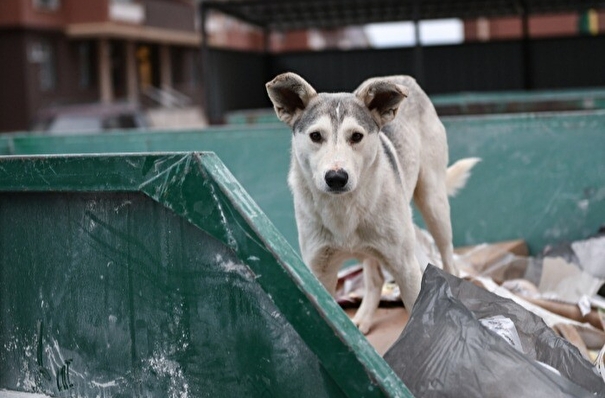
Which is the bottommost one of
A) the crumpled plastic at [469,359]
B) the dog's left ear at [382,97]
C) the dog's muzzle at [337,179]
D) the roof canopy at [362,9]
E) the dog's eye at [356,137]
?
the crumpled plastic at [469,359]

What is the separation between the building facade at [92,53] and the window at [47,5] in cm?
3

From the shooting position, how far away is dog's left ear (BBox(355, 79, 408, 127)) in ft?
11.6

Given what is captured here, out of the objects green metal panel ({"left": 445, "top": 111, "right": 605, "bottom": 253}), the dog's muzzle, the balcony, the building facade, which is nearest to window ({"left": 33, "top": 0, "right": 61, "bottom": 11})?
the building facade

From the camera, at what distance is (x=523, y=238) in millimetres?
5730

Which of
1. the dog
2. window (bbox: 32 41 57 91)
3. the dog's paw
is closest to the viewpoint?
the dog

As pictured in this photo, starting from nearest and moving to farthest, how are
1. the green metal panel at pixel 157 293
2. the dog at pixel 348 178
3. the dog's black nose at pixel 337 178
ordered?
the green metal panel at pixel 157 293 → the dog's black nose at pixel 337 178 → the dog at pixel 348 178

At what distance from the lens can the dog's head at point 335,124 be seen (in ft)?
10.8

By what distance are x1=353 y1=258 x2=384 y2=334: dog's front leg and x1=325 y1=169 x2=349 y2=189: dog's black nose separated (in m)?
1.18

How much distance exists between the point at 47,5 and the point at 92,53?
127 inches

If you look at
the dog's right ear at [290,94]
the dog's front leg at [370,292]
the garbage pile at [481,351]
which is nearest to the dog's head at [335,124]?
the dog's right ear at [290,94]

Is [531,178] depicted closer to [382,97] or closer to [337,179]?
[382,97]

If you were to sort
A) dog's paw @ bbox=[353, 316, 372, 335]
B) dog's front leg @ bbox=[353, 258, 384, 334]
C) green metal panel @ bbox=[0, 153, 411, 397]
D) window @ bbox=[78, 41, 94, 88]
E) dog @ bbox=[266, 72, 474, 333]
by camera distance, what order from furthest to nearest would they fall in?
window @ bbox=[78, 41, 94, 88]
dog's front leg @ bbox=[353, 258, 384, 334]
dog's paw @ bbox=[353, 316, 372, 335]
dog @ bbox=[266, 72, 474, 333]
green metal panel @ bbox=[0, 153, 411, 397]

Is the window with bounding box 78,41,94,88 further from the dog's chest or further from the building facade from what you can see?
the dog's chest

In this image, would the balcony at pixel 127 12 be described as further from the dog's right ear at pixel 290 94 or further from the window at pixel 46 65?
the dog's right ear at pixel 290 94
